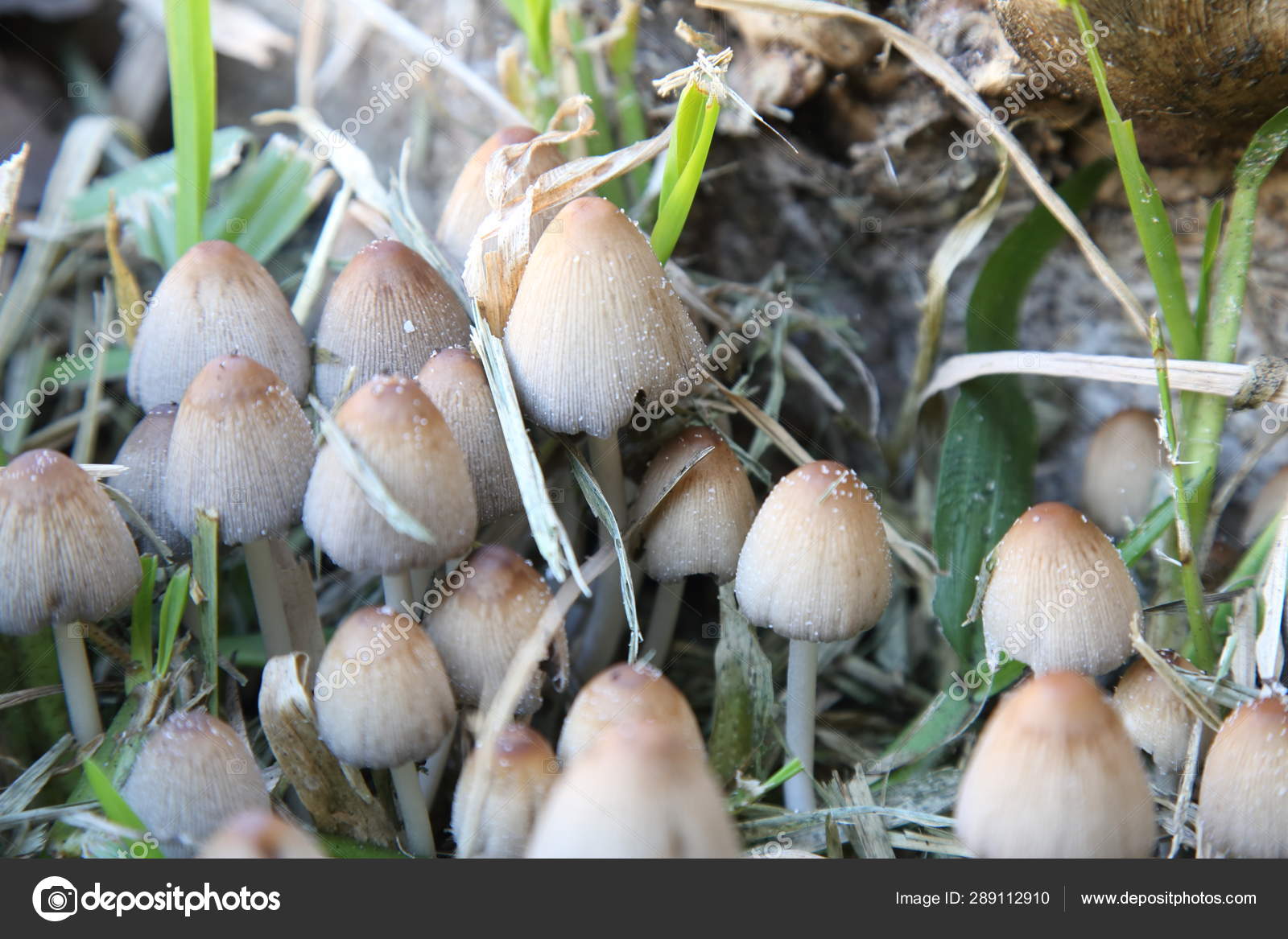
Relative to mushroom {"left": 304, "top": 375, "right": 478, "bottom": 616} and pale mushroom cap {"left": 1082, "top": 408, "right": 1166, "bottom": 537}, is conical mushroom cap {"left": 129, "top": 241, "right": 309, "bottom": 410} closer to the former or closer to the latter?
mushroom {"left": 304, "top": 375, "right": 478, "bottom": 616}

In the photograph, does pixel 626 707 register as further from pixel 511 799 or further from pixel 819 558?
pixel 819 558

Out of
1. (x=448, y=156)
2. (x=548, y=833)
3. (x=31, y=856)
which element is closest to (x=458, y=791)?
(x=548, y=833)

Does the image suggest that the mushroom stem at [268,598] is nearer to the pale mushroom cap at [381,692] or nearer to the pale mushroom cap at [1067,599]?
the pale mushroom cap at [381,692]

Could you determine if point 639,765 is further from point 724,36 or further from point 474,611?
point 724,36
